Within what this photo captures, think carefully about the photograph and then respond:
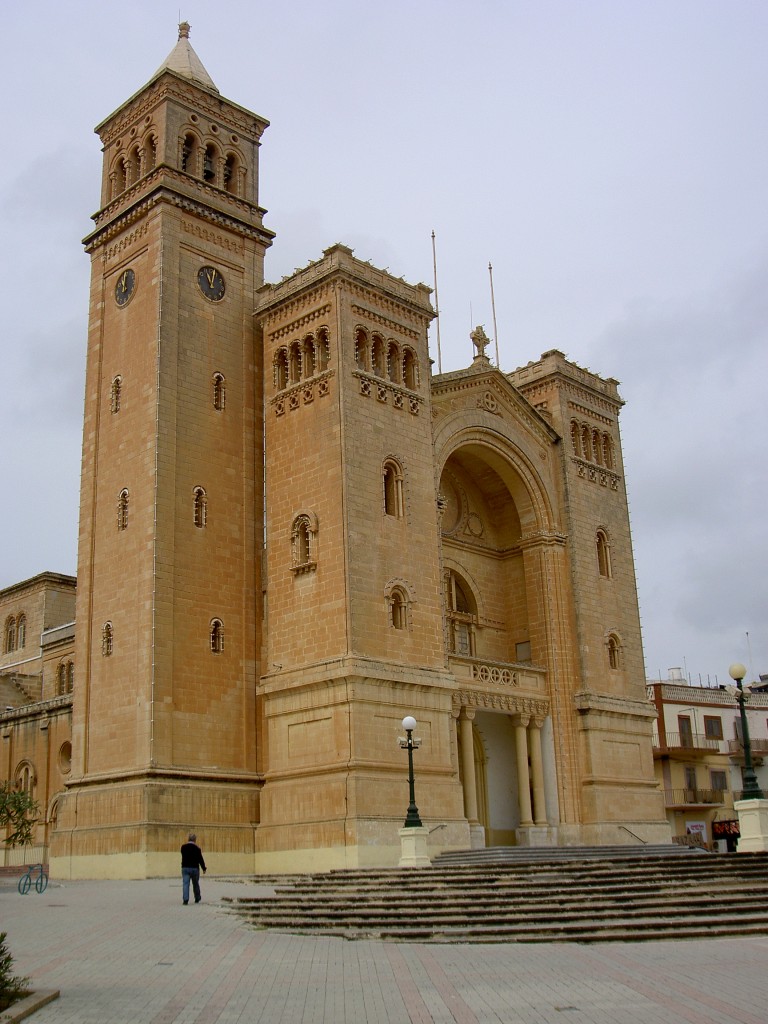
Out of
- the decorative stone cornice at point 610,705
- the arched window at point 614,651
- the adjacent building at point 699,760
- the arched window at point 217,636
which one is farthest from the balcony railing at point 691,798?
the arched window at point 217,636

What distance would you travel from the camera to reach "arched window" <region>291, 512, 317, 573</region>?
1189 inches

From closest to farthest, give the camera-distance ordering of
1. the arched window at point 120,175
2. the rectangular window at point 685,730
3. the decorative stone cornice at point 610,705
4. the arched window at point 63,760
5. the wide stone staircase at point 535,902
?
1. the wide stone staircase at point 535,902
2. the decorative stone cornice at point 610,705
3. the arched window at point 120,175
4. the arched window at point 63,760
5. the rectangular window at point 685,730

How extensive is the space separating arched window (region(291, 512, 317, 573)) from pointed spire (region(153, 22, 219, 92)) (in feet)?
48.0

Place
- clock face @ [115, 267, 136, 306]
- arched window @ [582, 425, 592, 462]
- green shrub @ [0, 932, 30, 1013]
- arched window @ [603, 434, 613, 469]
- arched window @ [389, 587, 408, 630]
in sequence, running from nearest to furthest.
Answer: green shrub @ [0, 932, 30, 1013]
arched window @ [389, 587, 408, 630]
clock face @ [115, 267, 136, 306]
arched window @ [582, 425, 592, 462]
arched window @ [603, 434, 613, 469]

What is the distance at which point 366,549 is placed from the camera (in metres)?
29.8

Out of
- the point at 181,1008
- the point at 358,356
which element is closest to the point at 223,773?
the point at 358,356

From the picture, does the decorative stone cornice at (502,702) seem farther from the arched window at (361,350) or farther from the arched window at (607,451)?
the arched window at (607,451)

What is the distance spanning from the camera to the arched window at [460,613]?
36.2m

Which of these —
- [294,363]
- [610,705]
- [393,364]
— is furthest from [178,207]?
[610,705]

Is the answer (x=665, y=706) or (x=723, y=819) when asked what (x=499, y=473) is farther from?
(x=723, y=819)

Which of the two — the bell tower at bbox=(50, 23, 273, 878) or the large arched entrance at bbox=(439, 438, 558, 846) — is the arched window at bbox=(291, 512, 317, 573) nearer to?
the bell tower at bbox=(50, 23, 273, 878)

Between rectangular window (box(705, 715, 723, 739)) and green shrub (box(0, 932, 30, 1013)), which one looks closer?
green shrub (box(0, 932, 30, 1013))

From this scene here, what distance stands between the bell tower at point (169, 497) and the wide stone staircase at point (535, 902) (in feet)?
23.5

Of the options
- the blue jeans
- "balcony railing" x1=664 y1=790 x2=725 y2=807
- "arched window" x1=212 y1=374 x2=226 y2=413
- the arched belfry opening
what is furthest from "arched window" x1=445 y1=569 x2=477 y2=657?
"balcony railing" x1=664 y1=790 x2=725 y2=807
